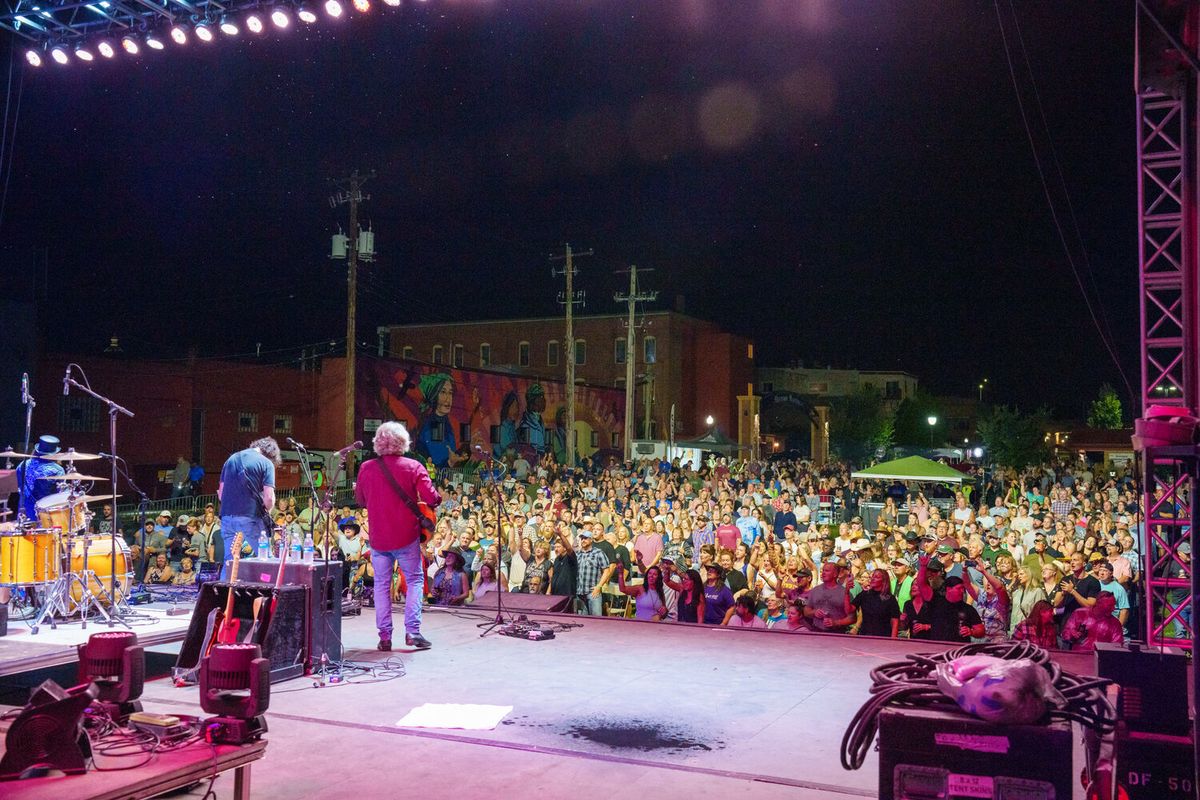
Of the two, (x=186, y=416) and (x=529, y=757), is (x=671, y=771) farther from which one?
(x=186, y=416)

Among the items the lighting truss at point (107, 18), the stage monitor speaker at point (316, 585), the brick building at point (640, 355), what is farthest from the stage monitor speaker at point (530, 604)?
the brick building at point (640, 355)

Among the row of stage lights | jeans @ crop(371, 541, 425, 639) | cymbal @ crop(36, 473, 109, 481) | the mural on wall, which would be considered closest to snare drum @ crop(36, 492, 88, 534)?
cymbal @ crop(36, 473, 109, 481)

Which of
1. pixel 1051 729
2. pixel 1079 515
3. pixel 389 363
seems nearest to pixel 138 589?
pixel 1051 729

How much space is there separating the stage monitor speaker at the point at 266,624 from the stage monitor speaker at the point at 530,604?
274 cm

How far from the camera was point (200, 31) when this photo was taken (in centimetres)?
895

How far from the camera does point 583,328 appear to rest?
160 ft

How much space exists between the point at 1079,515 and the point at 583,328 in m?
36.9

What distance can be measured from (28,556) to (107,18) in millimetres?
5430

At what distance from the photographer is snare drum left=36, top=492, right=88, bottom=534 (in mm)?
6405

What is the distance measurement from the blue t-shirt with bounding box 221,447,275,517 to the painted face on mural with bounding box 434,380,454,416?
83.1 feet

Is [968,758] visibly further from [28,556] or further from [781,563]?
[781,563]

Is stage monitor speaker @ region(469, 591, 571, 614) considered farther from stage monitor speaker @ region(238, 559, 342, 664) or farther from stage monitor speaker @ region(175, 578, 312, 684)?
stage monitor speaker @ region(175, 578, 312, 684)

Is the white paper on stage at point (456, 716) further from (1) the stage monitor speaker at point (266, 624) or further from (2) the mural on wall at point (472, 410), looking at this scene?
(2) the mural on wall at point (472, 410)

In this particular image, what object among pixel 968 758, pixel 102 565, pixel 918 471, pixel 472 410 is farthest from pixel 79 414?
pixel 968 758
